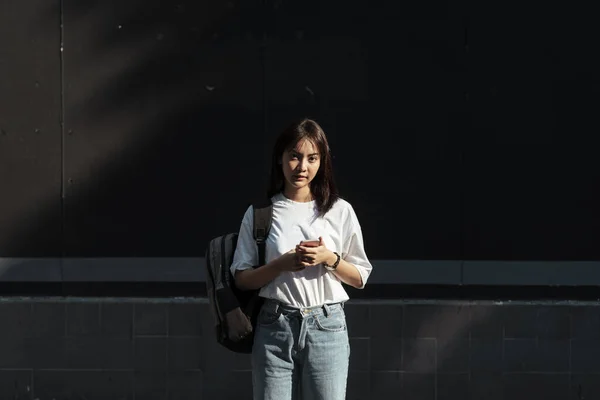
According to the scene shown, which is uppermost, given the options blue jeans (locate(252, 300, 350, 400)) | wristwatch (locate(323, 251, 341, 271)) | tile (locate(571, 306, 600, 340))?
wristwatch (locate(323, 251, 341, 271))

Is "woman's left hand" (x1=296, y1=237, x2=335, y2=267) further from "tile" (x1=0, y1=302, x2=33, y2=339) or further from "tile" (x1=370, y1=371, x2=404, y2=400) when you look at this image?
"tile" (x1=0, y1=302, x2=33, y2=339)

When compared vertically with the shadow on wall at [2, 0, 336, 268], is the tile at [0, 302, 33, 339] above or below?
below

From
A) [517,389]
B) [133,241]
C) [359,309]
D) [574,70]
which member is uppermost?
[574,70]

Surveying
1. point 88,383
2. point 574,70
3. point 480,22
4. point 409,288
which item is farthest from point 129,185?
point 574,70

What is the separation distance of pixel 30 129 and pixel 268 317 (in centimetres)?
349

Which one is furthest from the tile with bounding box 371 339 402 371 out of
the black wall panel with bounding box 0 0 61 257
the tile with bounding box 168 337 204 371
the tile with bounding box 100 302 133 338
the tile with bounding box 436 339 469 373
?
the black wall panel with bounding box 0 0 61 257

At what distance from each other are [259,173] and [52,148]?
1361 millimetres

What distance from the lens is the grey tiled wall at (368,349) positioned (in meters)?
6.85

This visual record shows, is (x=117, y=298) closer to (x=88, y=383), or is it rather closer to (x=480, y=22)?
(x=88, y=383)

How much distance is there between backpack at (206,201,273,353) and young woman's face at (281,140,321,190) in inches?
5.9

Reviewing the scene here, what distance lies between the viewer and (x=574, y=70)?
6953mm

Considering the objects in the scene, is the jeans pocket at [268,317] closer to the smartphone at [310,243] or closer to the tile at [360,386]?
the smartphone at [310,243]

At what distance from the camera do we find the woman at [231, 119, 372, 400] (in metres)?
4.01

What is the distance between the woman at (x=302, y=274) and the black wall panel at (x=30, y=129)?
319cm
